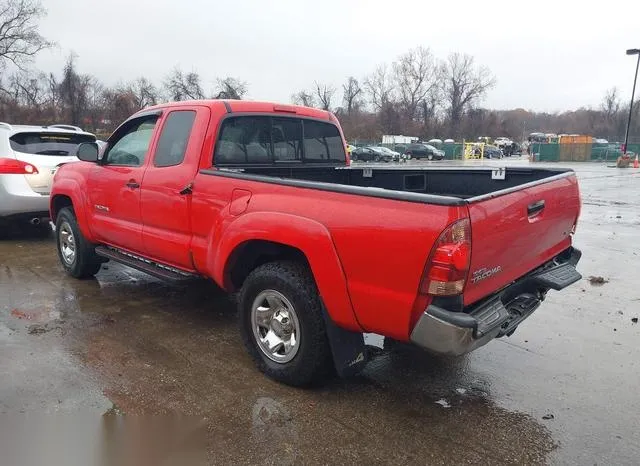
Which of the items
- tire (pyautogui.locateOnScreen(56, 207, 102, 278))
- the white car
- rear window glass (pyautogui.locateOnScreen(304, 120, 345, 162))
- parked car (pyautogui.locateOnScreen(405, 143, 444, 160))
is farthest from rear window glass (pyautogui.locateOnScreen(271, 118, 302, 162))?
parked car (pyautogui.locateOnScreen(405, 143, 444, 160))

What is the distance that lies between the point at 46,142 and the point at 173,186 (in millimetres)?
5092

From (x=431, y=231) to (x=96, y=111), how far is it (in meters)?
67.7

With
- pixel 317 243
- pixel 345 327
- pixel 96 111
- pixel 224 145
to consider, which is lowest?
pixel 345 327

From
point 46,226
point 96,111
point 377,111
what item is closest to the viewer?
point 46,226

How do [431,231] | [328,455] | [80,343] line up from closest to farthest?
[431,231] < [328,455] < [80,343]

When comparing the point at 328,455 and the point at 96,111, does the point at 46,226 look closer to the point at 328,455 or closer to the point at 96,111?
the point at 328,455

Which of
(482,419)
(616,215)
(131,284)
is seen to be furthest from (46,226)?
(616,215)

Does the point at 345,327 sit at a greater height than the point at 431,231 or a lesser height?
lesser

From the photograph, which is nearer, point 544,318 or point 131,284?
point 544,318

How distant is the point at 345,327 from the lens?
3.04 meters

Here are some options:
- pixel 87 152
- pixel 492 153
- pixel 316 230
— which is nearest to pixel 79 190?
pixel 87 152

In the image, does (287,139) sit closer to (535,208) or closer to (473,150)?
(535,208)

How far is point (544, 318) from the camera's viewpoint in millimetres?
4891

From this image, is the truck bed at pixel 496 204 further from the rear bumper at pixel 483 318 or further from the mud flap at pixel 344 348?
the mud flap at pixel 344 348
